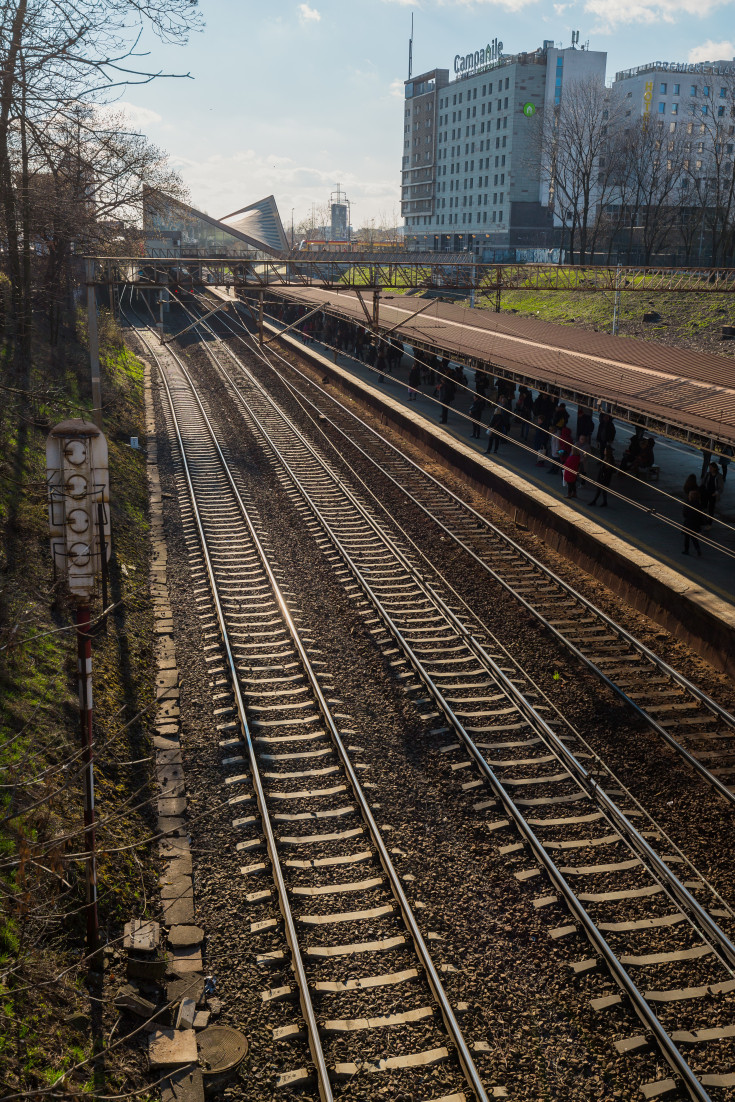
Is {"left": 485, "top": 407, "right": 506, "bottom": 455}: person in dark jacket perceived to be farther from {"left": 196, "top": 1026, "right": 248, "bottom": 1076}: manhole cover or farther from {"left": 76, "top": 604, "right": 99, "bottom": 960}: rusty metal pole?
{"left": 196, "top": 1026, "right": 248, "bottom": 1076}: manhole cover

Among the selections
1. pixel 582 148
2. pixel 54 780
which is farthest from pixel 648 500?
pixel 582 148

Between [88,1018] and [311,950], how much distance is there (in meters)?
1.69

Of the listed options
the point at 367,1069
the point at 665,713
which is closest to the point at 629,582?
the point at 665,713

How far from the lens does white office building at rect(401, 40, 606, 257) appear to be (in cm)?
8169

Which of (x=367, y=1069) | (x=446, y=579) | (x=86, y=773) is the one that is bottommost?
(x=367, y=1069)

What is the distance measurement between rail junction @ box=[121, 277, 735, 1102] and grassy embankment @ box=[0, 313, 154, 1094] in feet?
3.38

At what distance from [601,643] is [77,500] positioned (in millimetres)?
8680

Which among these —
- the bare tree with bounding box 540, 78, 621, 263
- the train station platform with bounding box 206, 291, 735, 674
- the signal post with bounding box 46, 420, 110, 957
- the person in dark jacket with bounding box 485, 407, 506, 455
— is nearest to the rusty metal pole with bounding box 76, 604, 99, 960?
the signal post with bounding box 46, 420, 110, 957

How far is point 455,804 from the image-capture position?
8.67 meters

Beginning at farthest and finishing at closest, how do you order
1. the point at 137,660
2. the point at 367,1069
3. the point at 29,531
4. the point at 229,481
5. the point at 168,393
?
the point at 168,393, the point at 229,481, the point at 29,531, the point at 137,660, the point at 367,1069

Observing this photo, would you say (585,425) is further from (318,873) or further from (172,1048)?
(172,1048)

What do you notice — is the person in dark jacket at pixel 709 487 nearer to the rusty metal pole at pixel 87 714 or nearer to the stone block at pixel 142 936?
the stone block at pixel 142 936

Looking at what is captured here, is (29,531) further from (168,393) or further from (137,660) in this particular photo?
(168,393)

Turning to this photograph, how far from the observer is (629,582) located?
46.2 ft
